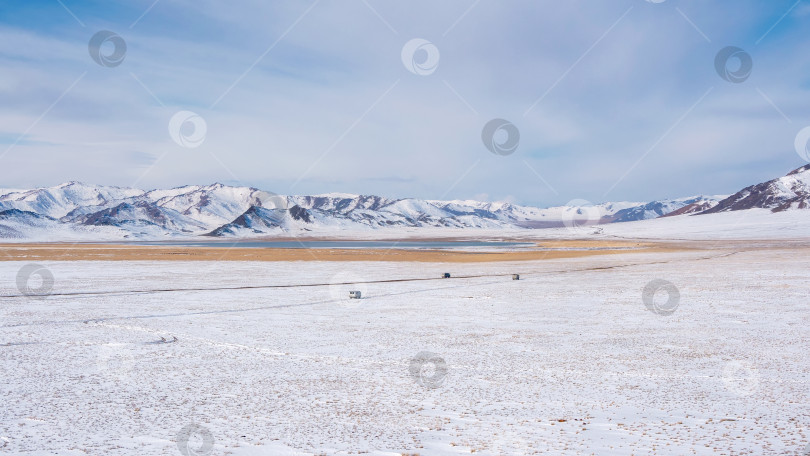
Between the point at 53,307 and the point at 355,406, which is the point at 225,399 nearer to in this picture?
the point at 355,406

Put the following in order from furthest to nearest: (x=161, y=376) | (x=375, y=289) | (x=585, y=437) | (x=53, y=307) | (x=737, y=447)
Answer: (x=375, y=289) < (x=53, y=307) < (x=161, y=376) < (x=585, y=437) < (x=737, y=447)

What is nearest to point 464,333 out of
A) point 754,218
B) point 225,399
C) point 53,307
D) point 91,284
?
point 225,399

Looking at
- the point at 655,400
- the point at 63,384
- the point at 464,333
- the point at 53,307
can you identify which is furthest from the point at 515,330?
the point at 53,307

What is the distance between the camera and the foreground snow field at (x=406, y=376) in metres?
10.5

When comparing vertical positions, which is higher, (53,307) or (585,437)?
(53,307)

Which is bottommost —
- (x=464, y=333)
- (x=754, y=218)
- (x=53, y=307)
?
(x=464, y=333)

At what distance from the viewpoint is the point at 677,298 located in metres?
29.8

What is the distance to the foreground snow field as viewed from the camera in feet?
34.5

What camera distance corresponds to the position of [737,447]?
989 centimetres

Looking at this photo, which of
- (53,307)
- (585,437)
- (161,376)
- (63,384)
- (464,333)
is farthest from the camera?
(53,307)

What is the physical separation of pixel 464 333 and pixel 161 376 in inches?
426

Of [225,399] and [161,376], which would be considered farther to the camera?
[161,376]

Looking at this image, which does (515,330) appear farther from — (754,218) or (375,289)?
(754,218)

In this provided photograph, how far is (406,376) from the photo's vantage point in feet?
49.2
